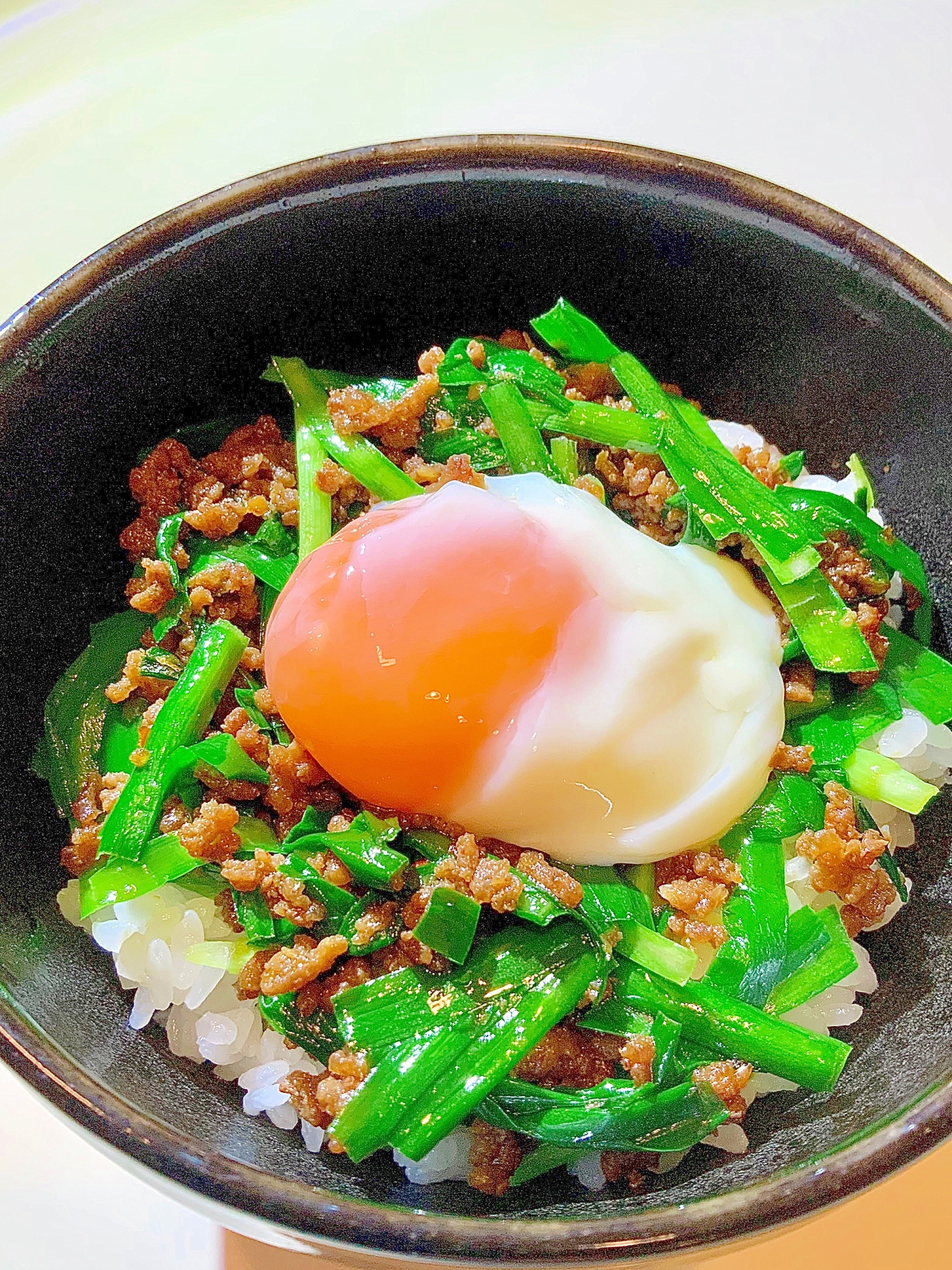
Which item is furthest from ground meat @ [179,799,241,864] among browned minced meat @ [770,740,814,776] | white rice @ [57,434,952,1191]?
browned minced meat @ [770,740,814,776]

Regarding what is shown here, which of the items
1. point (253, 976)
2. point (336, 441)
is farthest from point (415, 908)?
point (336, 441)

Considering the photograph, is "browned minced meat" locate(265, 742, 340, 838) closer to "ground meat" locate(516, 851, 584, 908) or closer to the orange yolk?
the orange yolk

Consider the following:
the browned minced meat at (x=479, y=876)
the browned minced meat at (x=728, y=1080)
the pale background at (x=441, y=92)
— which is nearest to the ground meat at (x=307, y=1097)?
the browned minced meat at (x=479, y=876)

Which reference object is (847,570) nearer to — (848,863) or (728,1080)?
(848,863)

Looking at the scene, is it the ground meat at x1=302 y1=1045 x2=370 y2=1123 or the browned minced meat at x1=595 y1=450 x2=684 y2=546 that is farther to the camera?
the browned minced meat at x1=595 y1=450 x2=684 y2=546

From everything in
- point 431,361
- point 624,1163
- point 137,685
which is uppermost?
point 431,361
